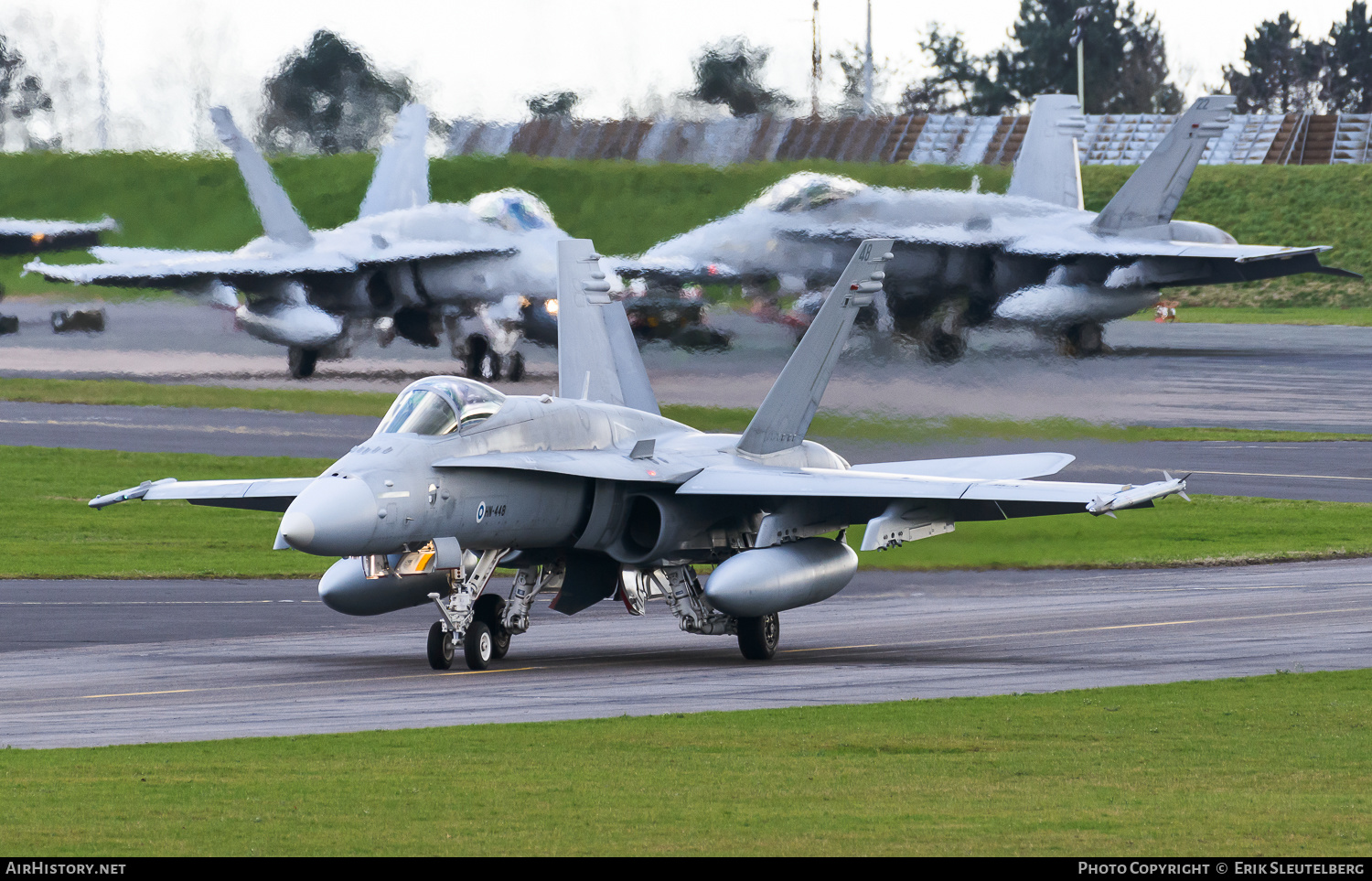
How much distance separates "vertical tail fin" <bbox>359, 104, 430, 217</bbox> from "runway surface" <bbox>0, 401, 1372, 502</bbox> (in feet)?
19.4

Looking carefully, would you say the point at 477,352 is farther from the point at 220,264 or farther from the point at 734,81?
the point at 734,81

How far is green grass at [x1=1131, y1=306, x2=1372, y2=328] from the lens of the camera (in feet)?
236

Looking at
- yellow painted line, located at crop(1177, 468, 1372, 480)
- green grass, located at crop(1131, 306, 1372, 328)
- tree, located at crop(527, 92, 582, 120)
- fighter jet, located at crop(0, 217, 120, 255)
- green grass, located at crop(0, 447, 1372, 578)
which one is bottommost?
green grass, located at crop(1131, 306, 1372, 328)

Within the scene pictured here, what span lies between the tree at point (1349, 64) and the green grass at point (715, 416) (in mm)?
54806

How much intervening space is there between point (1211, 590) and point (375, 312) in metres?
29.6

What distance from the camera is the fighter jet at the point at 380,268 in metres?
46.6

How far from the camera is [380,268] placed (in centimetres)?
4847

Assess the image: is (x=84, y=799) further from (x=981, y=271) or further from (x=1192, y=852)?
(x=981, y=271)

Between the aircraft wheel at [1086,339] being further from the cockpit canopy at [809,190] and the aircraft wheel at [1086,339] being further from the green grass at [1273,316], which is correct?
the green grass at [1273,316]

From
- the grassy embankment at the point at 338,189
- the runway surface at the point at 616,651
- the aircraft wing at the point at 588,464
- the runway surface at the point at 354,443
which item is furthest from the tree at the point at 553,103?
the aircraft wing at the point at 588,464

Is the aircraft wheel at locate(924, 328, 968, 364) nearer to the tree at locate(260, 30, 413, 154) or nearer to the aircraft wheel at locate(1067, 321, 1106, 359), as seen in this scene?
the aircraft wheel at locate(1067, 321, 1106, 359)

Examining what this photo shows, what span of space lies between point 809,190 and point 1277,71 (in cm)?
7753

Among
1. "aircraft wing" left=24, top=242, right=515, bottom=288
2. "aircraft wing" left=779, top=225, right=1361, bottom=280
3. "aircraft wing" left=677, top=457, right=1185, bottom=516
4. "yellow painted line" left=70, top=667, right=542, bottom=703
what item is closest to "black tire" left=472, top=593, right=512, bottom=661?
"yellow painted line" left=70, top=667, right=542, bottom=703

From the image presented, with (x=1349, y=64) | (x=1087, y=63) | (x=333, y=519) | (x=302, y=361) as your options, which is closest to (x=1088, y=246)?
(x=302, y=361)
